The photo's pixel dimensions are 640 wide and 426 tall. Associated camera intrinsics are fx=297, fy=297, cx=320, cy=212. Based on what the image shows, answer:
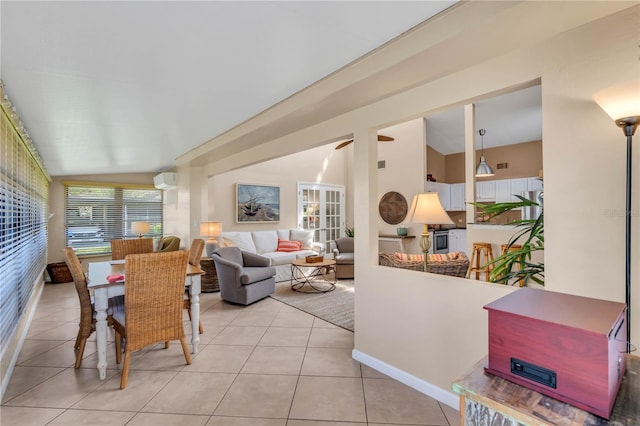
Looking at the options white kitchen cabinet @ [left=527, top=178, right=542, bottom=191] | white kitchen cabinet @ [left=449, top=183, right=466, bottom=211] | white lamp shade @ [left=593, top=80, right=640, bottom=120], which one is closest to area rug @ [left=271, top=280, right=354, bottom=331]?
white lamp shade @ [left=593, top=80, right=640, bottom=120]

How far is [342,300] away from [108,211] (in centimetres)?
559

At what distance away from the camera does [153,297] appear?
2416 mm

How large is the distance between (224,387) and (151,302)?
2.92ft

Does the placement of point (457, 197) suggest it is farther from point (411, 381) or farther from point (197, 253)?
point (197, 253)

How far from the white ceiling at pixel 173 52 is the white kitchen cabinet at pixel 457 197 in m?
5.99

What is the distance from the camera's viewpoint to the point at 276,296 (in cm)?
479

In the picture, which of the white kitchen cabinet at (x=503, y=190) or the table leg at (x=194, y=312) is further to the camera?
the white kitchen cabinet at (x=503, y=190)

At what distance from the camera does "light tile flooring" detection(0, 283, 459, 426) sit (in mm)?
1910

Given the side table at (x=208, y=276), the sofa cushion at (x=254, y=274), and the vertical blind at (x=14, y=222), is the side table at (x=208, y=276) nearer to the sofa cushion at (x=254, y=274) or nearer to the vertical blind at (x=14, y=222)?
the sofa cushion at (x=254, y=274)

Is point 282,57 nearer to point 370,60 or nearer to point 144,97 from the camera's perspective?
point 370,60

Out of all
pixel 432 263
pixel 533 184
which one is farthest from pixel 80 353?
pixel 533 184

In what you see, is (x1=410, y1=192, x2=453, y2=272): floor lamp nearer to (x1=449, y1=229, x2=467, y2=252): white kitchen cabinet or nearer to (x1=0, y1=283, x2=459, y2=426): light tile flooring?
(x1=0, y1=283, x2=459, y2=426): light tile flooring

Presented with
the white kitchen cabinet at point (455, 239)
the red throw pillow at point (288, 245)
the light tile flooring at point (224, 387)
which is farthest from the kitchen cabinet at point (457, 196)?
the light tile flooring at point (224, 387)

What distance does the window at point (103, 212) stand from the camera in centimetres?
619
